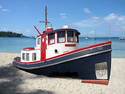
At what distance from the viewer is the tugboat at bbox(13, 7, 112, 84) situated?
772cm

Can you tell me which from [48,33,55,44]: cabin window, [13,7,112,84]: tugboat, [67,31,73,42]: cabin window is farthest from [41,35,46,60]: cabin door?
[67,31,73,42]: cabin window

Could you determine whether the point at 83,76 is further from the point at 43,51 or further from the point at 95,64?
the point at 43,51

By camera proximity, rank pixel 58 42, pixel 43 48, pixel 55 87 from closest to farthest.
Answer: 1. pixel 55 87
2. pixel 58 42
3. pixel 43 48

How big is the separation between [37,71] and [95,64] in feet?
15.1

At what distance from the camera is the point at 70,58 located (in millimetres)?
7984

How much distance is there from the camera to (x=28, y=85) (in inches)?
311

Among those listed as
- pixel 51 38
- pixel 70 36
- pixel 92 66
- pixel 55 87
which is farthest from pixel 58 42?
pixel 55 87

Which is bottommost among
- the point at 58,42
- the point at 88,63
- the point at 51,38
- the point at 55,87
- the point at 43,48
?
the point at 55,87

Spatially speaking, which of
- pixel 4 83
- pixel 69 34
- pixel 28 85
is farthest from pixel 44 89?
pixel 69 34

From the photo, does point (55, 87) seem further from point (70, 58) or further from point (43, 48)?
point (43, 48)

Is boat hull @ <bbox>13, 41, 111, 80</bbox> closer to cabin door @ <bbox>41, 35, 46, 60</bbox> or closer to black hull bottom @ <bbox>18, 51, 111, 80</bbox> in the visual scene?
black hull bottom @ <bbox>18, 51, 111, 80</bbox>

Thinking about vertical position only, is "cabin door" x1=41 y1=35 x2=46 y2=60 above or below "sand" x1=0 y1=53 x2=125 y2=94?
above

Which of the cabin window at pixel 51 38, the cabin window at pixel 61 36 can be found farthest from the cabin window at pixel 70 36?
the cabin window at pixel 51 38

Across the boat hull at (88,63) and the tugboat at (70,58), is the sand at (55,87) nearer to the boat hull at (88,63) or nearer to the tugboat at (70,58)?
the tugboat at (70,58)
